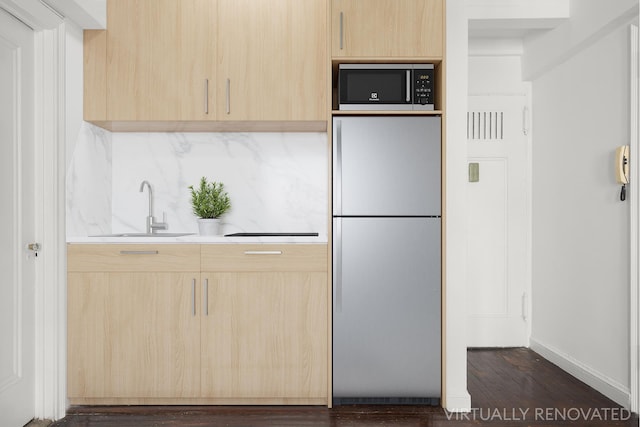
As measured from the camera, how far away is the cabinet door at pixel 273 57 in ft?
9.20

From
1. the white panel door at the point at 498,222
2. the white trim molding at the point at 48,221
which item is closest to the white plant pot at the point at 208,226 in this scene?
the white trim molding at the point at 48,221

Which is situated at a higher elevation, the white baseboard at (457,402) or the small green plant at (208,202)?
the small green plant at (208,202)

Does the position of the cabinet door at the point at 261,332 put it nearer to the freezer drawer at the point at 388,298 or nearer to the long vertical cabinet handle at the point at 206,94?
the freezer drawer at the point at 388,298

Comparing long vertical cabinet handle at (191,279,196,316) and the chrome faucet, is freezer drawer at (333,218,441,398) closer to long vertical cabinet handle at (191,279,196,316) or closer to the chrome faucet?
long vertical cabinet handle at (191,279,196,316)

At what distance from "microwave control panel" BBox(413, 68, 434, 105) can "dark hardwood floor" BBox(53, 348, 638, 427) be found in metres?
1.69

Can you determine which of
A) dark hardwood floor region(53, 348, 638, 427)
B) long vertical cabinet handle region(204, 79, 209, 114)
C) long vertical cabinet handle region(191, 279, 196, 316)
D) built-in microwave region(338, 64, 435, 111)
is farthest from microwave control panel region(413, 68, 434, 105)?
dark hardwood floor region(53, 348, 638, 427)

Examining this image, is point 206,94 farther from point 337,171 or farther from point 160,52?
point 337,171

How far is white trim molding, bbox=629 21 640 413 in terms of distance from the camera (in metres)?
2.62

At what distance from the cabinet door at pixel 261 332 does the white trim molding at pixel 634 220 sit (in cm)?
165

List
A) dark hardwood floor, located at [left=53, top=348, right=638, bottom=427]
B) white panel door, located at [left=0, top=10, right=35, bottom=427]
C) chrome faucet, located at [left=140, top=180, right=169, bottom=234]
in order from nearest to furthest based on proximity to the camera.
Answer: white panel door, located at [left=0, top=10, right=35, bottom=427] → dark hardwood floor, located at [left=53, top=348, right=638, bottom=427] → chrome faucet, located at [left=140, top=180, right=169, bottom=234]

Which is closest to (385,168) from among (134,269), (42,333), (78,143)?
(134,269)

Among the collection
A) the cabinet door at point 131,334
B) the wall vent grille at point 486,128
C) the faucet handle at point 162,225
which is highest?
the wall vent grille at point 486,128

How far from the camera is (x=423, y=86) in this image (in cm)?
272

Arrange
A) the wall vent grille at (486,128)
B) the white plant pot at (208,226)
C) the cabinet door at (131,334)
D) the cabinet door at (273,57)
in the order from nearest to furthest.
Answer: the cabinet door at (131,334) < the cabinet door at (273,57) < the white plant pot at (208,226) < the wall vent grille at (486,128)
